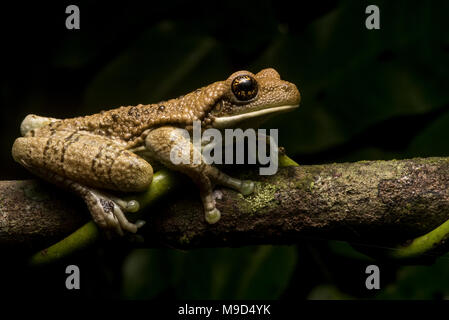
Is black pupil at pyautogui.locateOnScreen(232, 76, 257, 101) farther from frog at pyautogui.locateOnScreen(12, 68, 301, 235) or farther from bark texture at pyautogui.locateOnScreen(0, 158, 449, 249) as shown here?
bark texture at pyautogui.locateOnScreen(0, 158, 449, 249)

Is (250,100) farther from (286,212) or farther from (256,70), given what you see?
(256,70)

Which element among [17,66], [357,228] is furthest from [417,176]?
[17,66]

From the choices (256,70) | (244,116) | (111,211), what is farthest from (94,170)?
(256,70)

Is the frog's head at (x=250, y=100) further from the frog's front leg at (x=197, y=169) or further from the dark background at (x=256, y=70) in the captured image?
the dark background at (x=256, y=70)

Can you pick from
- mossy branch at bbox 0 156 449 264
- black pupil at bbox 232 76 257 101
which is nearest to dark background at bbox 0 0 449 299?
mossy branch at bbox 0 156 449 264

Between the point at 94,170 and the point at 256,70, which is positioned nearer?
the point at 94,170
